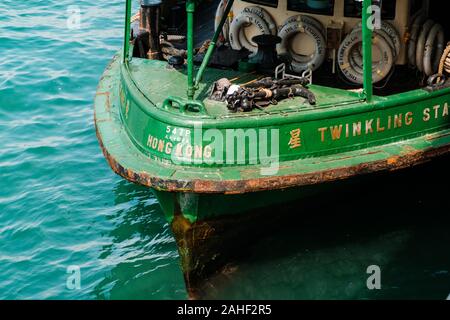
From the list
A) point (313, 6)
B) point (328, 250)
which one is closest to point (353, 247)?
point (328, 250)

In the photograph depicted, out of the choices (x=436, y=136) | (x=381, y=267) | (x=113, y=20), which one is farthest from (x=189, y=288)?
(x=113, y=20)

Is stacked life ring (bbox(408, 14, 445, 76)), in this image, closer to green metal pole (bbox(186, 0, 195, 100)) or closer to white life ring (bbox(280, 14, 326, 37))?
white life ring (bbox(280, 14, 326, 37))

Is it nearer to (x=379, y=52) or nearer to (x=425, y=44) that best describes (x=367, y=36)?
(x=379, y=52)

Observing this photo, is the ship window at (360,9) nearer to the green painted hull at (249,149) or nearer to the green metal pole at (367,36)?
the green painted hull at (249,149)

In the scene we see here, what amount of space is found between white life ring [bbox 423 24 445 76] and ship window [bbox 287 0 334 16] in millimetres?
1194

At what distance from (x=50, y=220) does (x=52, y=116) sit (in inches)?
131

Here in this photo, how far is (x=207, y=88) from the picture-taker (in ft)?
28.4

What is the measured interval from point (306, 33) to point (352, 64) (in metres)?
0.66

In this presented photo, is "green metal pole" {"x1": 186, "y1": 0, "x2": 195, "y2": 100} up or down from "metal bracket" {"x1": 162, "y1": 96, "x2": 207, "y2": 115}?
up

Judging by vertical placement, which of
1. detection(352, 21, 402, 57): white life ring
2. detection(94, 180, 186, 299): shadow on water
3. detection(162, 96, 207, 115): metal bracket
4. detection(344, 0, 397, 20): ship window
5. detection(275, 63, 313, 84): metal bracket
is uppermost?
detection(344, 0, 397, 20): ship window

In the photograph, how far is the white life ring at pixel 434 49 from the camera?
9094mm

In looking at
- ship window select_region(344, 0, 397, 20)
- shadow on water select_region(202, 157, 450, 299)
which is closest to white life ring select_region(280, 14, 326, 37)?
ship window select_region(344, 0, 397, 20)

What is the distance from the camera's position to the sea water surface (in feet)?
28.5

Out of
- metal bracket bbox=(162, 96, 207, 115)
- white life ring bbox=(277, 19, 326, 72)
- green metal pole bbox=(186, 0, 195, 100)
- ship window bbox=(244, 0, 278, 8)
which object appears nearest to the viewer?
green metal pole bbox=(186, 0, 195, 100)
